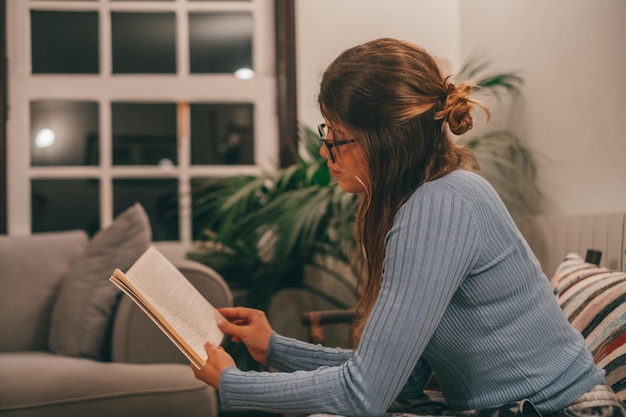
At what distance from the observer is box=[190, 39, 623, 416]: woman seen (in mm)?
958

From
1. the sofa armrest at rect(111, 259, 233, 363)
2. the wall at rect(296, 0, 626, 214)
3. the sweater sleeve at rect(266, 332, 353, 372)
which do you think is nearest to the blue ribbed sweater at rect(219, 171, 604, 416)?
the sweater sleeve at rect(266, 332, 353, 372)

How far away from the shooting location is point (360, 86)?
1056 mm

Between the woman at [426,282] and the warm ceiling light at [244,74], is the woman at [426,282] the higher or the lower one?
the lower one

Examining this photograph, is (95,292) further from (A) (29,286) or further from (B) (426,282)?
(B) (426,282)

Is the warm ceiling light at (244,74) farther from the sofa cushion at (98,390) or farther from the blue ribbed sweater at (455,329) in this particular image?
the blue ribbed sweater at (455,329)

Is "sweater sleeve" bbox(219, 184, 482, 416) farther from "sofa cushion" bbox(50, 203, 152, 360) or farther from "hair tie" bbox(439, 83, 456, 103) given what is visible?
"sofa cushion" bbox(50, 203, 152, 360)

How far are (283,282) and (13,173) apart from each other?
4.10ft

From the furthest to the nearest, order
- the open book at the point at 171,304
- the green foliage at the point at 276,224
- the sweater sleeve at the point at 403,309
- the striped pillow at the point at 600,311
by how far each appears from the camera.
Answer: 1. the green foliage at the point at 276,224
2. the striped pillow at the point at 600,311
3. the open book at the point at 171,304
4. the sweater sleeve at the point at 403,309

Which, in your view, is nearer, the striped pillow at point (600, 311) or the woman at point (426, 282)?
the woman at point (426, 282)

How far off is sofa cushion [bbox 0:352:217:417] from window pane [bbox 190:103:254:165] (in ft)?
4.26

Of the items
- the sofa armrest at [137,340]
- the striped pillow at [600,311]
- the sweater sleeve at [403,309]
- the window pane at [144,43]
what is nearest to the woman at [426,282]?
the sweater sleeve at [403,309]

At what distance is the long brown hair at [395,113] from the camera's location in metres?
1.05

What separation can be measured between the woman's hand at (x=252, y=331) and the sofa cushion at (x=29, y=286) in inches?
54.0

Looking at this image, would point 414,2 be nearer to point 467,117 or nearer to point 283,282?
point 283,282
